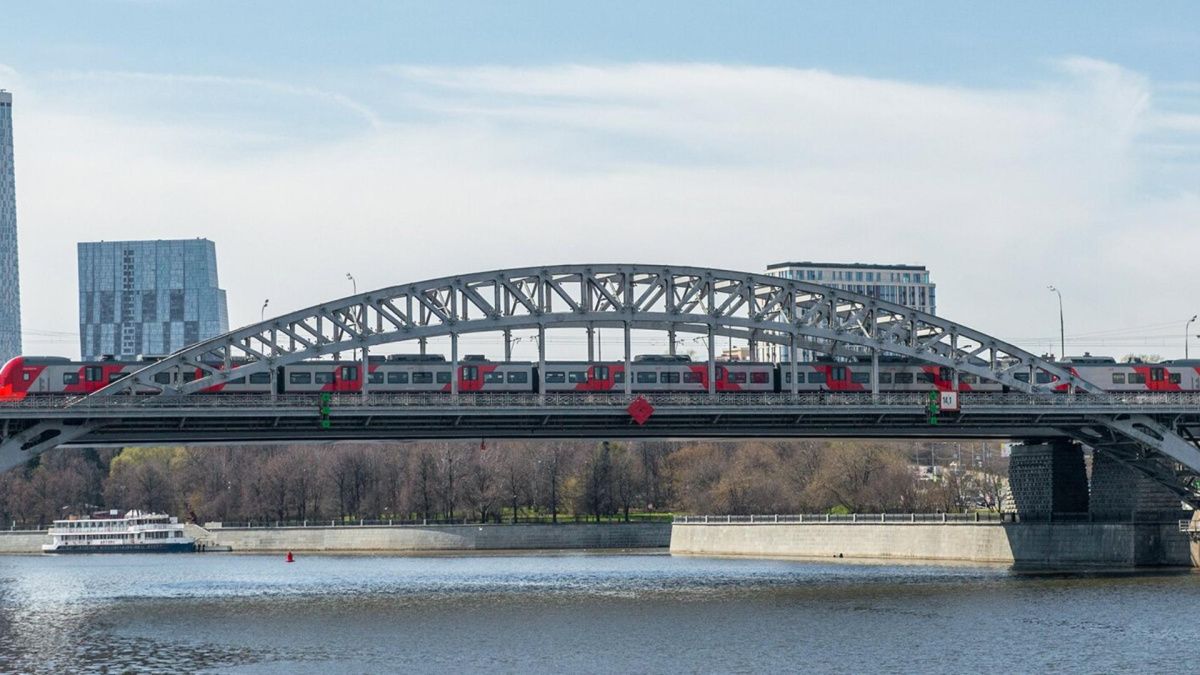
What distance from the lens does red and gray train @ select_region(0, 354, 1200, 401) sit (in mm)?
90812

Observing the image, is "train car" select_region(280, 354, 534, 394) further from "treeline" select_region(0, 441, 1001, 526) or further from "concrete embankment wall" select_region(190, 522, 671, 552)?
"treeline" select_region(0, 441, 1001, 526)

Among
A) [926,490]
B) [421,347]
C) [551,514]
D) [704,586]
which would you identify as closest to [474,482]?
[551,514]

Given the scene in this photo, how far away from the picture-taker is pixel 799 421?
90375 millimetres

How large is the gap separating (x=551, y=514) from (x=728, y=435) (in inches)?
2657

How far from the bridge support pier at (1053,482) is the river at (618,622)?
614 cm

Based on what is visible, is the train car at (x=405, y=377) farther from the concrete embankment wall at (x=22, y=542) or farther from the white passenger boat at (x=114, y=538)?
the concrete embankment wall at (x=22, y=542)

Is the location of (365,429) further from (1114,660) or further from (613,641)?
(1114,660)

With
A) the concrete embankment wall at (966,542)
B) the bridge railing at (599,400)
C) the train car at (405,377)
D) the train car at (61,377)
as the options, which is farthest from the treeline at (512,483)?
the train car at (61,377)

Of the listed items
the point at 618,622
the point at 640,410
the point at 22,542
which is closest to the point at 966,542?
the point at 640,410

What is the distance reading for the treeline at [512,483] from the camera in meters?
145

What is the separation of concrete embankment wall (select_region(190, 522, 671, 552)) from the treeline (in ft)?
28.9

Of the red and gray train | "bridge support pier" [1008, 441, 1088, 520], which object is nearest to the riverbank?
"bridge support pier" [1008, 441, 1088, 520]

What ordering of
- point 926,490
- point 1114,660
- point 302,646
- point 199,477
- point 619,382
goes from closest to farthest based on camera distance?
point 1114,660 → point 302,646 → point 619,382 → point 926,490 → point 199,477

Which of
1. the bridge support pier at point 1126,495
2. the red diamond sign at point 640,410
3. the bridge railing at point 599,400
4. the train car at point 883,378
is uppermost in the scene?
the train car at point 883,378
